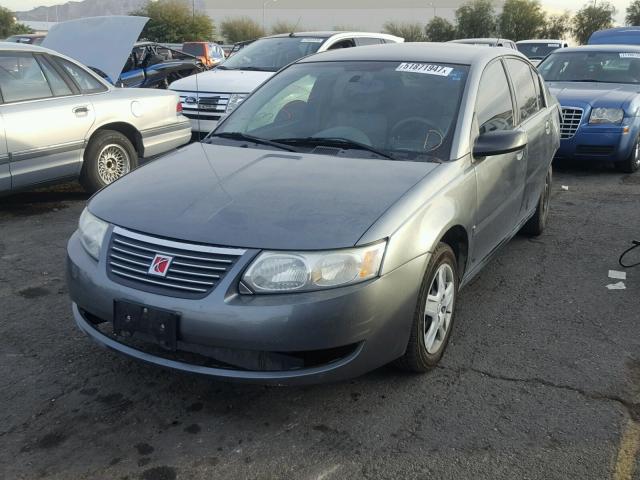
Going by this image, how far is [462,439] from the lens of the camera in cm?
275

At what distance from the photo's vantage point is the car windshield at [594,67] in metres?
9.09

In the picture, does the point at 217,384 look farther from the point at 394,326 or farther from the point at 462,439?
the point at 462,439

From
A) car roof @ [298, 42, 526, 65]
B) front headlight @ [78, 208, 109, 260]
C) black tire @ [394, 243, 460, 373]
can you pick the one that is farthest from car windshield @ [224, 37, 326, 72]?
black tire @ [394, 243, 460, 373]

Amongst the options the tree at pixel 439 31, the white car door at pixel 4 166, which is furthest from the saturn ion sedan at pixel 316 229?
the tree at pixel 439 31

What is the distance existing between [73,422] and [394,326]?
1468 millimetres

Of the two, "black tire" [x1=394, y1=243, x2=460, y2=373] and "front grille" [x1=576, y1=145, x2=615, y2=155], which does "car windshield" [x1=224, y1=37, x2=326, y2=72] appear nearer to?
"front grille" [x1=576, y1=145, x2=615, y2=155]

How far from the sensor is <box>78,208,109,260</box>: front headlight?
3.00 m

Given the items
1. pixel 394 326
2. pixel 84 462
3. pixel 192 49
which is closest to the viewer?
pixel 84 462

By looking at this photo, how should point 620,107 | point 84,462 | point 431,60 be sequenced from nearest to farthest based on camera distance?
point 84,462, point 431,60, point 620,107

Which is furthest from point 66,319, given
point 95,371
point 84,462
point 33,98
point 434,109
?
point 33,98

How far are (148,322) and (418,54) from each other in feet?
8.29

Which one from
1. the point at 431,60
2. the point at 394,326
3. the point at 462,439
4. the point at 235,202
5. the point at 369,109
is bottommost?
the point at 462,439

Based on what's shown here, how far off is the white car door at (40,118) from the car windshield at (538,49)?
53.7ft

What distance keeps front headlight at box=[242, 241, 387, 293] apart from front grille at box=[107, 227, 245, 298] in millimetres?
114
